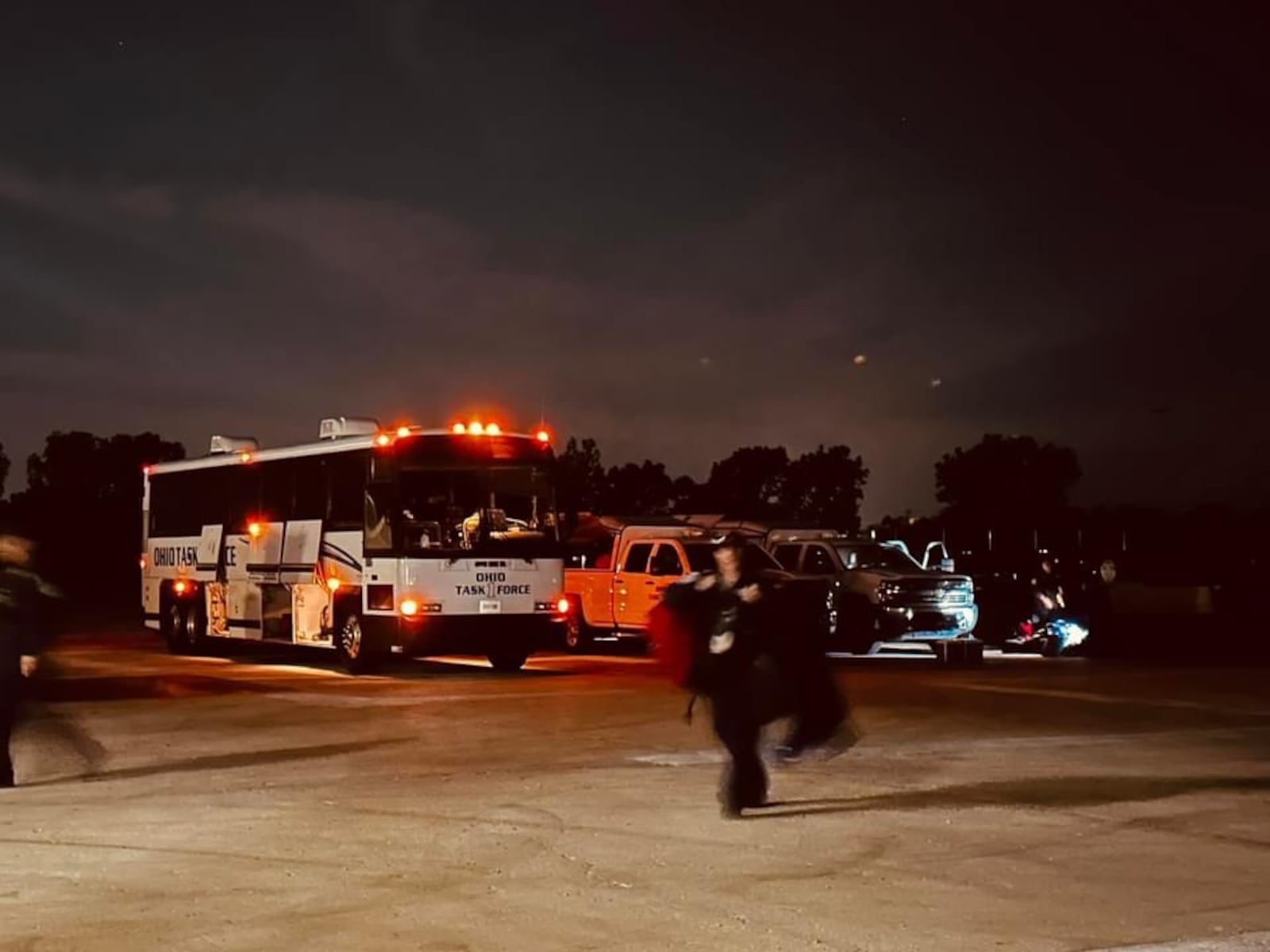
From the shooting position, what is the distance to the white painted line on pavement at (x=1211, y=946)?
7.87 m

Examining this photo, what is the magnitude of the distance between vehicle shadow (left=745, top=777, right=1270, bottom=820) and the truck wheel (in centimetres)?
1884

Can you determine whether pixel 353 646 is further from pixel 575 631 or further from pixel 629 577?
pixel 575 631

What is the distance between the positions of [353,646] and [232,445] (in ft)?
23.4

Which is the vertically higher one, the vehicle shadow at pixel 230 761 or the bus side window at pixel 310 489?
the bus side window at pixel 310 489

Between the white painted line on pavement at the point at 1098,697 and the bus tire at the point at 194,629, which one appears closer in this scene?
the white painted line on pavement at the point at 1098,697

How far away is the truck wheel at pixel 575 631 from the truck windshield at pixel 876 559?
4757 millimetres

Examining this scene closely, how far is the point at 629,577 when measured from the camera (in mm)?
30328

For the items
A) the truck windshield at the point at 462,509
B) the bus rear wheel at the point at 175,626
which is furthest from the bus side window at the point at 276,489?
the bus rear wheel at the point at 175,626

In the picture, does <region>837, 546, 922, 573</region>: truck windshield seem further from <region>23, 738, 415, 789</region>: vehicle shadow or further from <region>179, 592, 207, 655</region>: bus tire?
<region>23, 738, 415, 789</region>: vehicle shadow

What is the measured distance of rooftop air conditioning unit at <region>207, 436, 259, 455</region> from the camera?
101 ft

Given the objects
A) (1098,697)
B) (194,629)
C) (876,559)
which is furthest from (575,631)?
(1098,697)

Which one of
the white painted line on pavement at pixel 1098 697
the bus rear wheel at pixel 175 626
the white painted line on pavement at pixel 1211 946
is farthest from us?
the bus rear wheel at pixel 175 626

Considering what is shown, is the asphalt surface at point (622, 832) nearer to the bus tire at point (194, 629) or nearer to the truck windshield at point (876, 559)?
the truck windshield at point (876, 559)

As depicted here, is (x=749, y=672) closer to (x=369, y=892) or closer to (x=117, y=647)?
(x=369, y=892)
